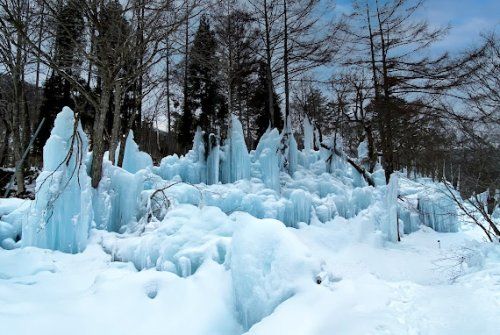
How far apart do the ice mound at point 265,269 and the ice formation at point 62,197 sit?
3.00m

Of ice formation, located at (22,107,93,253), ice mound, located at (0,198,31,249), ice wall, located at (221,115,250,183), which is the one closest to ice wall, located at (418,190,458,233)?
ice wall, located at (221,115,250,183)

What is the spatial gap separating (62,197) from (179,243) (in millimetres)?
2132

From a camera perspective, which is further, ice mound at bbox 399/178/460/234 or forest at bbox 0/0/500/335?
ice mound at bbox 399/178/460/234

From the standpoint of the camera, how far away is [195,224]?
17.9 ft

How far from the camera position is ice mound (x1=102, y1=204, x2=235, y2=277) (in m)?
4.65

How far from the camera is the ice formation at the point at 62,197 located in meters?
5.24

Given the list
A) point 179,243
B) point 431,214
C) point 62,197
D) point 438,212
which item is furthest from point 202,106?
point 179,243

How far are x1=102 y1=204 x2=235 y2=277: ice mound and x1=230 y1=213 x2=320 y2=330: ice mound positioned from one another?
896mm

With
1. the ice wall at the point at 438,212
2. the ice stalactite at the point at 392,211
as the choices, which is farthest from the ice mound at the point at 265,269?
the ice wall at the point at 438,212

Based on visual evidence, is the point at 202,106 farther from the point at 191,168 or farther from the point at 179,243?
the point at 179,243

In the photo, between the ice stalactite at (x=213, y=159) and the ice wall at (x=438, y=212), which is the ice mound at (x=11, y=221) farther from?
the ice wall at (x=438, y=212)

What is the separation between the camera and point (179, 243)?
16.1ft

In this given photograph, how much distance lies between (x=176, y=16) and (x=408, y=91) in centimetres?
643

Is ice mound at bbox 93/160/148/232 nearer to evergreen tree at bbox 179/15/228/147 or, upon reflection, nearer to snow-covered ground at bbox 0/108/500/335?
snow-covered ground at bbox 0/108/500/335
